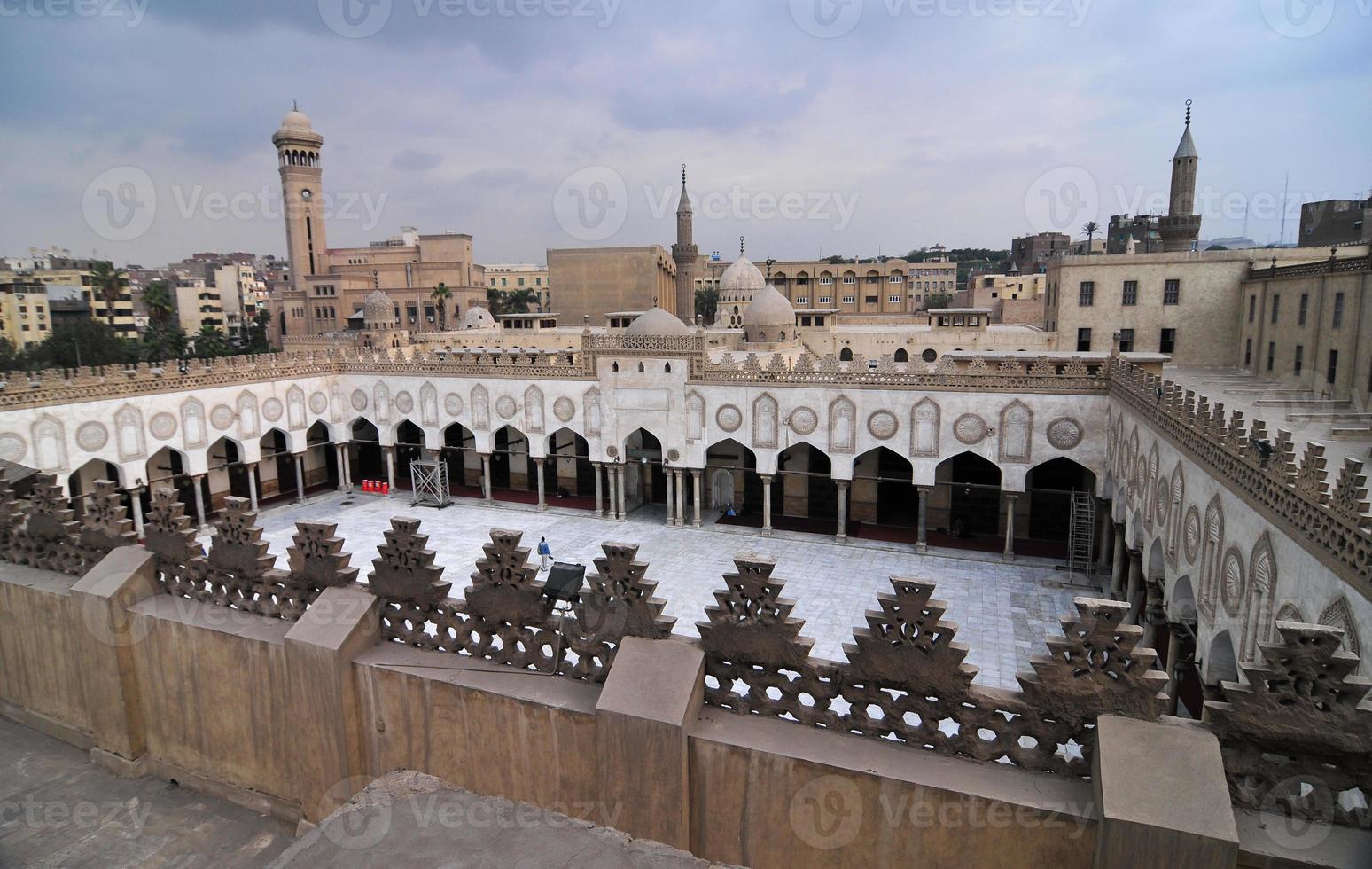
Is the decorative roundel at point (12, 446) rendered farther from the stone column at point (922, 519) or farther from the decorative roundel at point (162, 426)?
the stone column at point (922, 519)

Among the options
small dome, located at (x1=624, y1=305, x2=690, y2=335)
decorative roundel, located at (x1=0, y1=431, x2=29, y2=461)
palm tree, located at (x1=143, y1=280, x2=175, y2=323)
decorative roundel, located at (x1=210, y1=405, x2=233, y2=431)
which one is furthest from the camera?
palm tree, located at (x1=143, y1=280, x2=175, y2=323)

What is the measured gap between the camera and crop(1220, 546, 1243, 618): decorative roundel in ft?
27.4

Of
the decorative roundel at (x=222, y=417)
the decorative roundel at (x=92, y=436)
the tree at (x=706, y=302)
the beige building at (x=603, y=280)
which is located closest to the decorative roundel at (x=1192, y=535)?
the decorative roundel at (x=92, y=436)

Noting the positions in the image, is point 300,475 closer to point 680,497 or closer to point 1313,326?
point 680,497

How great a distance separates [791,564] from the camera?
65.8ft

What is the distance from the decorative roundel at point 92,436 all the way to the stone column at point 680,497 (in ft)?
53.2

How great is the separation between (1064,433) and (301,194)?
51746 millimetres

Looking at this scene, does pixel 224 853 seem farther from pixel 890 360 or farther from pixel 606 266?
pixel 606 266

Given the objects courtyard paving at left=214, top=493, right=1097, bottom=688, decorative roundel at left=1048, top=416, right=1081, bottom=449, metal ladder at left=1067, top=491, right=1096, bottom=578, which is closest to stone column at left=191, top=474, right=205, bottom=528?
courtyard paving at left=214, top=493, right=1097, bottom=688

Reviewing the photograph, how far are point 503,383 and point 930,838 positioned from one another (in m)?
23.9

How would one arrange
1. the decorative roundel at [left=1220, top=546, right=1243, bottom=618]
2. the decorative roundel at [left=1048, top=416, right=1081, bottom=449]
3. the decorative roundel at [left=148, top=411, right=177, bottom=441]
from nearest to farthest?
the decorative roundel at [left=1220, top=546, right=1243, bottom=618], the decorative roundel at [left=1048, top=416, right=1081, bottom=449], the decorative roundel at [left=148, top=411, right=177, bottom=441]

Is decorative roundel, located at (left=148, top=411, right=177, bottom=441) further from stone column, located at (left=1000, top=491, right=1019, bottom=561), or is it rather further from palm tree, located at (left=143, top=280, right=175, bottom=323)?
palm tree, located at (left=143, top=280, right=175, bottom=323)

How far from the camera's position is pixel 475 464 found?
97.7 ft

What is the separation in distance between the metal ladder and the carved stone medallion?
7011mm
